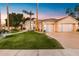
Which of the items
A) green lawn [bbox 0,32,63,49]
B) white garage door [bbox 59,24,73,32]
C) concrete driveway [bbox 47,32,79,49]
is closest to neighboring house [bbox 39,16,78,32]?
white garage door [bbox 59,24,73,32]

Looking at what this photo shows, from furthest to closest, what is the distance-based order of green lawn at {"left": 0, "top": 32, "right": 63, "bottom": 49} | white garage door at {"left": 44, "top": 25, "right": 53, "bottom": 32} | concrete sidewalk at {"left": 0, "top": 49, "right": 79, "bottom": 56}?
white garage door at {"left": 44, "top": 25, "right": 53, "bottom": 32} < green lawn at {"left": 0, "top": 32, "right": 63, "bottom": 49} < concrete sidewalk at {"left": 0, "top": 49, "right": 79, "bottom": 56}

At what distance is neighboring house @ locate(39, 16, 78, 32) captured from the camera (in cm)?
504

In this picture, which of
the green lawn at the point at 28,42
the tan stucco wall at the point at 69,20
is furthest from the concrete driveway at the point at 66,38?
the tan stucco wall at the point at 69,20

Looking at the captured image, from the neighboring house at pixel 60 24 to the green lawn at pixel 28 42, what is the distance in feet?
0.84

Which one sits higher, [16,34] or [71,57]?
[16,34]

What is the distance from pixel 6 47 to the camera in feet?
16.4

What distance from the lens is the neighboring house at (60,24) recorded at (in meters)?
5.04

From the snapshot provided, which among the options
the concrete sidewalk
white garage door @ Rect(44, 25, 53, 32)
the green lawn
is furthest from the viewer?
white garage door @ Rect(44, 25, 53, 32)

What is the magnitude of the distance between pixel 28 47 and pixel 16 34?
453 mm

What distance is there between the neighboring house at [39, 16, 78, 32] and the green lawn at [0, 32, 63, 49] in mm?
256

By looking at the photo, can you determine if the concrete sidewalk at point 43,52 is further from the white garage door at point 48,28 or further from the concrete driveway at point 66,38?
the white garage door at point 48,28

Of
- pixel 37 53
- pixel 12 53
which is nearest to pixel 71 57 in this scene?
pixel 37 53

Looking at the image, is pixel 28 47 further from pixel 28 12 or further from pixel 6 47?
pixel 28 12

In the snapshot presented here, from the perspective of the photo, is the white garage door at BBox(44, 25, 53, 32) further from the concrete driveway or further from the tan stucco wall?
the tan stucco wall
